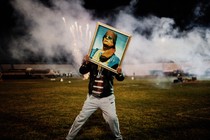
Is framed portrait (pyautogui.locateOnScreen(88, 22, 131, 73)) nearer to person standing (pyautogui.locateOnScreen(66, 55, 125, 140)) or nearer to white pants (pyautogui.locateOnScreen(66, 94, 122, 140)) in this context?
person standing (pyautogui.locateOnScreen(66, 55, 125, 140))

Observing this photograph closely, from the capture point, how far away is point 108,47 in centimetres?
536

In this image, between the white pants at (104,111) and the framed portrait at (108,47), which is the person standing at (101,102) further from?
the framed portrait at (108,47)

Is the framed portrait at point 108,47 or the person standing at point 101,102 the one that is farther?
the framed portrait at point 108,47

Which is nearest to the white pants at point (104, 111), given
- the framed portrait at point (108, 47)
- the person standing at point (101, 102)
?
the person standing at point (101, 102)

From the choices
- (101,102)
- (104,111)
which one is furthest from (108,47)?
(104,111)

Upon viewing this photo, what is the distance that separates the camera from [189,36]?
36688 mm

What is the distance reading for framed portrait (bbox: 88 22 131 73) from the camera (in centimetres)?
523

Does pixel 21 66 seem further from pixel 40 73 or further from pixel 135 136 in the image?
pixel 135 136

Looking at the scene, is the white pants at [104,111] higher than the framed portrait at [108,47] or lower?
lower

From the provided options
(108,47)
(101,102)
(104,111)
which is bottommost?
(104,111)

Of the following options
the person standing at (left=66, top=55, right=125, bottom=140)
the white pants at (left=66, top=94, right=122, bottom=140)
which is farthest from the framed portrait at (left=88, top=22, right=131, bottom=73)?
the white pants at (left=66, top=94, right=122, bottom=140)

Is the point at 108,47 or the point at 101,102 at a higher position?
the point at 108,47

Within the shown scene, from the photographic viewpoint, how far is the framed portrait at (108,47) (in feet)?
17.1

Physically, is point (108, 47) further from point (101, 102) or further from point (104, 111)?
point (104, 111)
